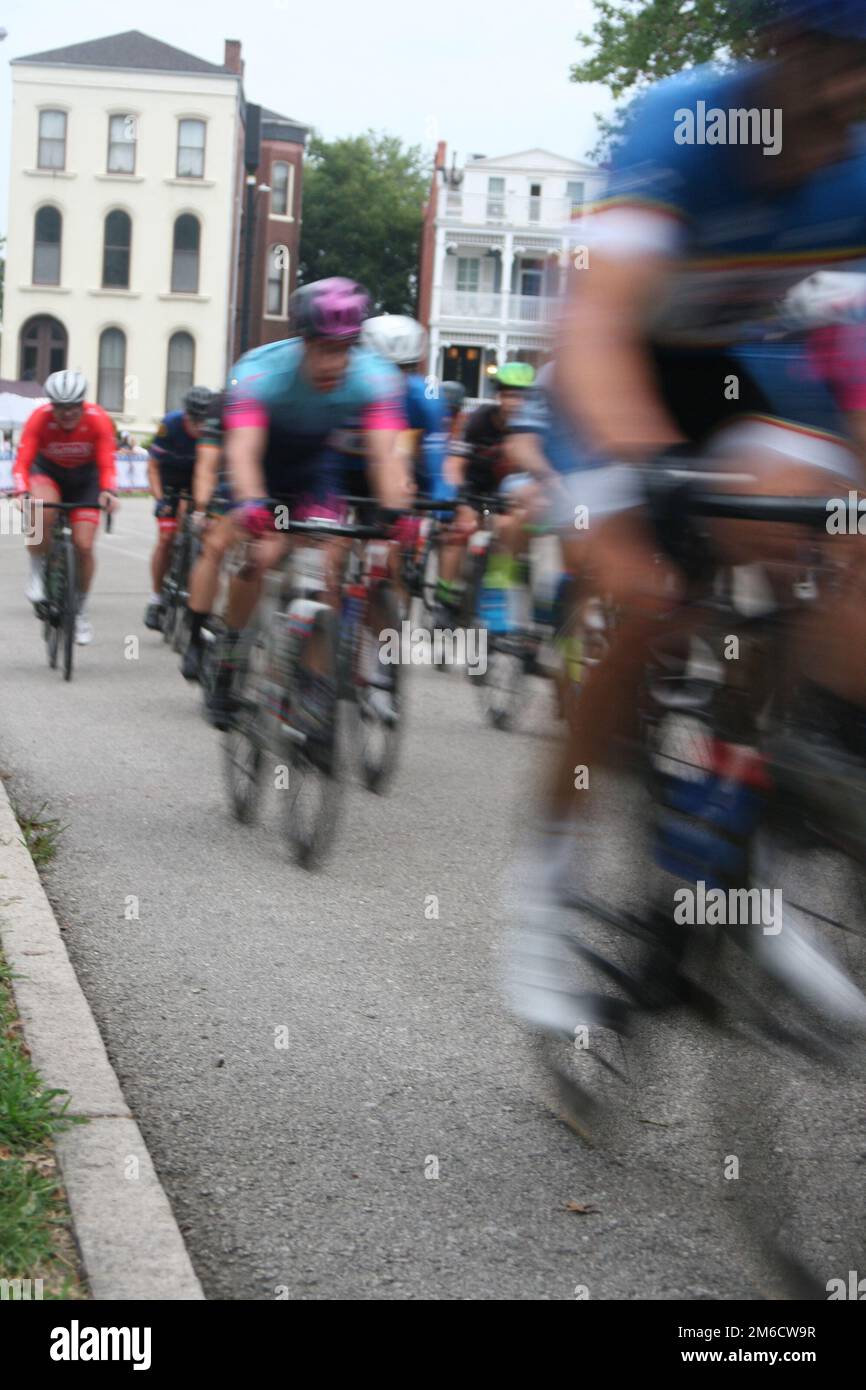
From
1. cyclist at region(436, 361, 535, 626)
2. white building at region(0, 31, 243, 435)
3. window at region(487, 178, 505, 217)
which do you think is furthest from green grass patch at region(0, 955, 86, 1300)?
window at region(487, 178, 505, 217)

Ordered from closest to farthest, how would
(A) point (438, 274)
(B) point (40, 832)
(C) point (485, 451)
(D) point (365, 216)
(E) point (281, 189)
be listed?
1. (B) point (40, 832)
2. (C) point (485, 451)
3. (E) point (281, 189)
4. (A) point (438, 274)
5. (D) point (365, 216)

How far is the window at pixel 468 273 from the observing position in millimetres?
80688

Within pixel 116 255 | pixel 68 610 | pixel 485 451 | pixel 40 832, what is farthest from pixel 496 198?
pixel 40 832

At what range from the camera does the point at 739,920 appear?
2.79 m

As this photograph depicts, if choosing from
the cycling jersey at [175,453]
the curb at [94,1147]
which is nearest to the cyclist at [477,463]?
the cycling jersey at [175,453]

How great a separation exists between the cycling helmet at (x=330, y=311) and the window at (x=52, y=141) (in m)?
60.6

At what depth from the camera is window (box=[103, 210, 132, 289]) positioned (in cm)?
6325

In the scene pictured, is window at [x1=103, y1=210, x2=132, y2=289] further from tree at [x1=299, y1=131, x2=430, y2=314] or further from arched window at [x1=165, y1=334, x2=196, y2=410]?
tree at [x1=299, y1=131, x2=430, y2=314]

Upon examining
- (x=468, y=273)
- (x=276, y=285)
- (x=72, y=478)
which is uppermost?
(x=468, y=273)

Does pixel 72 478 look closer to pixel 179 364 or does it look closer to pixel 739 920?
pixel 739 920

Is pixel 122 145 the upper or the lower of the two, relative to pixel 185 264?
upper

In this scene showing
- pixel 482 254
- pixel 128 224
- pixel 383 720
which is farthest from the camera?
pixel 482 254

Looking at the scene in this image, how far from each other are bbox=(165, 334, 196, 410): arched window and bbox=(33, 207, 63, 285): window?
4733 mm

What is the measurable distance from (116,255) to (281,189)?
15261mm
